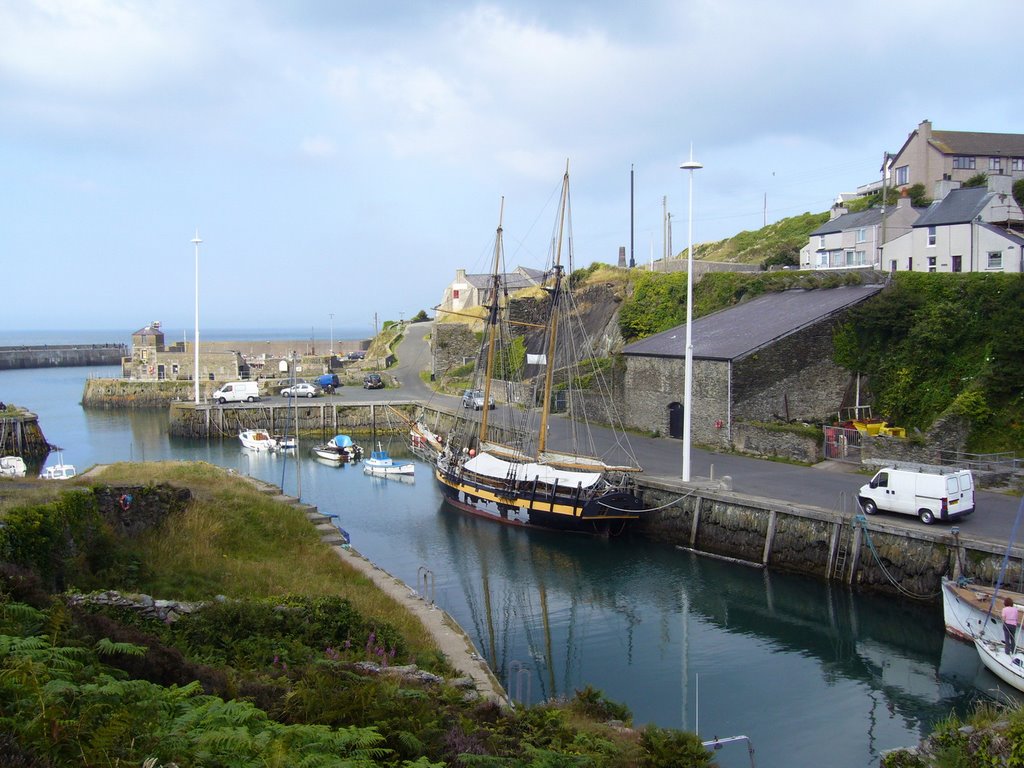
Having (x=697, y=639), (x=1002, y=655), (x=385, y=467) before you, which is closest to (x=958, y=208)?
(x=697, y=639)

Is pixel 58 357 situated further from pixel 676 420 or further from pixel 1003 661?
pixel 1003 661

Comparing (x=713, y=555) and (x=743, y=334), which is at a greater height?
(x=743, y=334)

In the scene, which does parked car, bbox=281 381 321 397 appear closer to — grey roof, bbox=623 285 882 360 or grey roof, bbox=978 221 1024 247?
grey roof, bbox=623 285 882 360

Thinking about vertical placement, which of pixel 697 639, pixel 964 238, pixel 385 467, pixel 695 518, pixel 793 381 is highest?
pixel 964 238

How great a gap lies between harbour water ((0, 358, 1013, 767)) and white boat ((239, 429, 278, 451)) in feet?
67.7

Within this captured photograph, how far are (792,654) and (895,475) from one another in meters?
6.17

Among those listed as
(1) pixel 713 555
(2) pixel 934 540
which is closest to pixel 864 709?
(2) pixel 934 540

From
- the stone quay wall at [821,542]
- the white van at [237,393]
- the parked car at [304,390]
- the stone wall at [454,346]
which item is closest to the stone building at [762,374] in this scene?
the stone quay wall at [821,542]

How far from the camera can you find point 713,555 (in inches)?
1074

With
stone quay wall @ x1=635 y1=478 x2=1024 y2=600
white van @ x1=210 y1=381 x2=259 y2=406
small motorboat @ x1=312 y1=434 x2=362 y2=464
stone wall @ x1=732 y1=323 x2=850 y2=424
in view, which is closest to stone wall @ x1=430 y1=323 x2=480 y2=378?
white van @ x1=210 y1=381 x2=259 y2=406

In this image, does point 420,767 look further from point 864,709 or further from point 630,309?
point 630,309

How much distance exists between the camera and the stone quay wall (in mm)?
21172

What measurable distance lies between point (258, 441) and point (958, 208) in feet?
130

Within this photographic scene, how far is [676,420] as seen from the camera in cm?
3831
